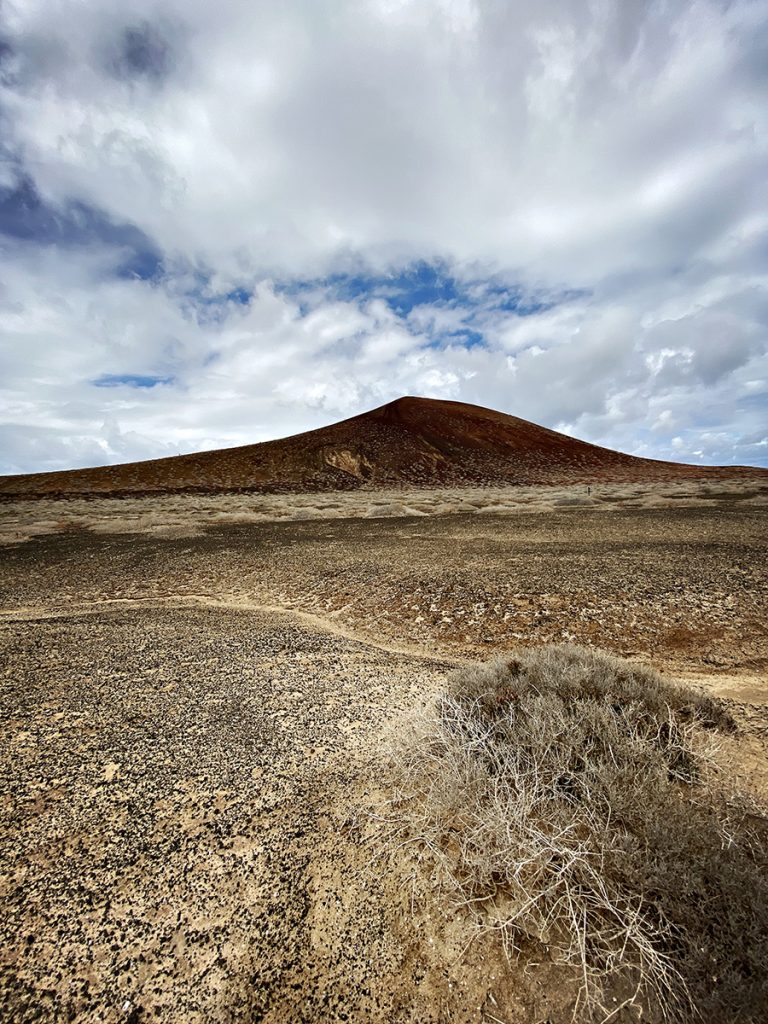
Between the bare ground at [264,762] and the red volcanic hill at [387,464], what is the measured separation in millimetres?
27476

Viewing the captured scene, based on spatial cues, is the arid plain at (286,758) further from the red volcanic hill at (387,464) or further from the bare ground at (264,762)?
the red volcanic hill at (387,464)

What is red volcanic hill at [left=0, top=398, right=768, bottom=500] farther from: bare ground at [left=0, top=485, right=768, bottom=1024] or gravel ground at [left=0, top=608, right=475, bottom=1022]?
gravel ground at [left=0, top=608, right=475, bottom=1022]

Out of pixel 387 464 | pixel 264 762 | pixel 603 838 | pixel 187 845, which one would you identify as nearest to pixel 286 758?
pixel 264 762

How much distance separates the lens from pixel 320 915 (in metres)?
2.21

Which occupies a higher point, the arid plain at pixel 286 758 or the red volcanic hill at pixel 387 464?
the red volcanic hill at pixel 387 464

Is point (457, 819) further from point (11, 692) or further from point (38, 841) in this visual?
point (11, 692)

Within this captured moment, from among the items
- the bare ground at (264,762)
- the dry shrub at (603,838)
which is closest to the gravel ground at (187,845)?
the bare ground at (264,762)

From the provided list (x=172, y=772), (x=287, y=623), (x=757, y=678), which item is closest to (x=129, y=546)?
(x=287, y=623)

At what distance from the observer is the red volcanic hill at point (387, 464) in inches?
1380

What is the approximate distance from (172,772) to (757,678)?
552cm

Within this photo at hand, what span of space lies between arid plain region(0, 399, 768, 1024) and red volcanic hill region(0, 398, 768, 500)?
25810 mm

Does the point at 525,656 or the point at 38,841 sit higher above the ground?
the point at 525,656

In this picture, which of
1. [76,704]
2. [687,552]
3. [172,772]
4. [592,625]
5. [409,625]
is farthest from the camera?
[687,552]

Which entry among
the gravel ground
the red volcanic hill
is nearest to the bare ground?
the gravel ground
